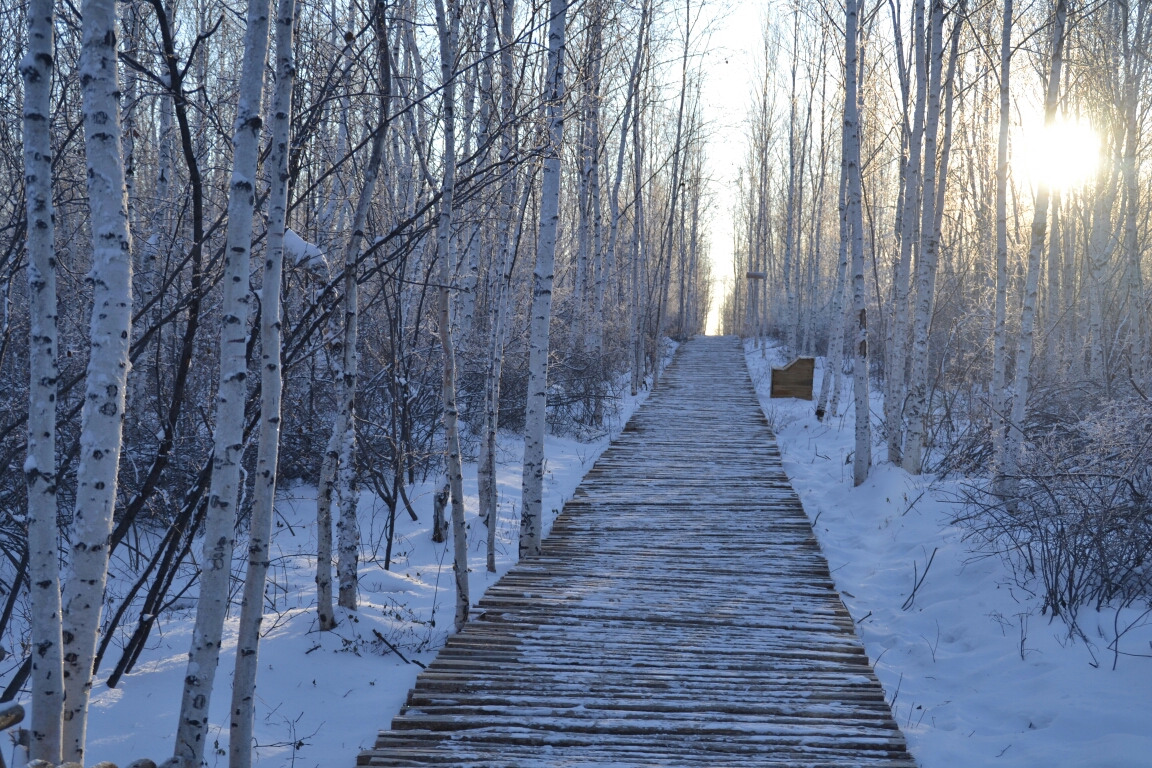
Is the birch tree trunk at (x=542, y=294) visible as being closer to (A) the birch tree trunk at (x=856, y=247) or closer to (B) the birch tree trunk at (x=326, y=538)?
(B) the birch tree trunk at (x=326, y=538)

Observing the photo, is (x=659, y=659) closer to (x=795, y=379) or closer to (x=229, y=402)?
(x=229, y=402)

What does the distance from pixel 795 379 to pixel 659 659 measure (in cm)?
1233

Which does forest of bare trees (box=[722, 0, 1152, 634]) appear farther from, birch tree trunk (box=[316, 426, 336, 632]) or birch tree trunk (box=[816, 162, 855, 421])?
birch tree trunk (box=[316, 426, 336, 632])

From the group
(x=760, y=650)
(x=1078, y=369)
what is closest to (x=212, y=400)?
(x=760, y=650)

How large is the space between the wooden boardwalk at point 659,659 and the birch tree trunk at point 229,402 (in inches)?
35.4

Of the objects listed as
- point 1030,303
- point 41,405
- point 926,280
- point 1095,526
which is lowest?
point 1095,526

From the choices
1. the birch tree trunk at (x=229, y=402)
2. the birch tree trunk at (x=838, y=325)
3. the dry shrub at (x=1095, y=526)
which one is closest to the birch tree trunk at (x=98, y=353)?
the birch tree trunk at (x=229, y=402)

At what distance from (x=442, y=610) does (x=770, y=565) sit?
261 cm

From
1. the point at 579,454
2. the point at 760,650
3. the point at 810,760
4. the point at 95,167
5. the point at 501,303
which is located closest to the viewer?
the point at 95,167

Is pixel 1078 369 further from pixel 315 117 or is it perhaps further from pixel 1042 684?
pixel 315 117

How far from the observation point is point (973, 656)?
4469 mm

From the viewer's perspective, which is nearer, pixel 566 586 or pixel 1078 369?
pixel 566 586

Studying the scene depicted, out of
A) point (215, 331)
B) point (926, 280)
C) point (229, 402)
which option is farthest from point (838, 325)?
point (229, 402)

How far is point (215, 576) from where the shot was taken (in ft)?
8.71
